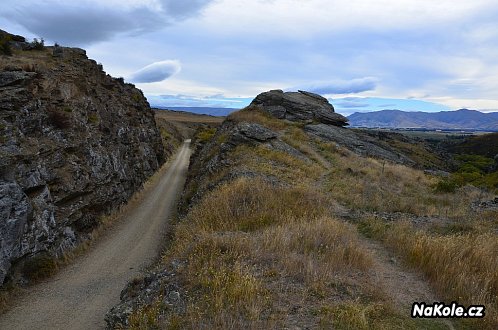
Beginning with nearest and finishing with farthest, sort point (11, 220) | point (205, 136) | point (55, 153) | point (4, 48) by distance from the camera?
point (11, 220) < point (55, 153) < point (4, 48) < point (205, 136)

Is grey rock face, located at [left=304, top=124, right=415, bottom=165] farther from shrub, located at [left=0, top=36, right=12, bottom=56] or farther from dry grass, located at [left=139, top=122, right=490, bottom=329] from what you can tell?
shrub, located at [left=0, top=36, right=12, bottom=56]

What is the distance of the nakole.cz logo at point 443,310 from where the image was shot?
7.02 metres

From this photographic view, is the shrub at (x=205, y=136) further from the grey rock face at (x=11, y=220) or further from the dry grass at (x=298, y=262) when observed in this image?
the dry grass at (x=298, y=262)

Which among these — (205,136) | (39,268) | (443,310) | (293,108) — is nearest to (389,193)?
(443,310)

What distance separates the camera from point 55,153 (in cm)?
2253

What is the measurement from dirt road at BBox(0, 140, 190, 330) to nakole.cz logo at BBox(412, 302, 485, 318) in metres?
10.4

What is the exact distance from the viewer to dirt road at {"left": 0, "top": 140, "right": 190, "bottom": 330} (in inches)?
543

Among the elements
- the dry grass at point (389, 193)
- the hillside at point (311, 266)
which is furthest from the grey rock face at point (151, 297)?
the dry grass at point (389, 193)

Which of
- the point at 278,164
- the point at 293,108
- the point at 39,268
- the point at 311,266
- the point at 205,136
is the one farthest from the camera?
the point at 205,136

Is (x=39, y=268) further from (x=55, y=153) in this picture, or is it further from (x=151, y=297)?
(x=151, y=297)

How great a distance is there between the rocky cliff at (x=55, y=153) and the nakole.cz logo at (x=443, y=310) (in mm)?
15227

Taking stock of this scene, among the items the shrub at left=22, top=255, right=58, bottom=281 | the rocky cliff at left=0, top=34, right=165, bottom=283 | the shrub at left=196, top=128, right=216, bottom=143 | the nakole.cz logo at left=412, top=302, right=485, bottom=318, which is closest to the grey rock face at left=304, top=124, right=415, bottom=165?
the rocky cliff at left=0, top=34, right=165, bottom=283

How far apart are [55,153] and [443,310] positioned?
2161 centimetres

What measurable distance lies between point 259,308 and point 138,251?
645 inches
